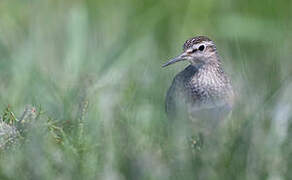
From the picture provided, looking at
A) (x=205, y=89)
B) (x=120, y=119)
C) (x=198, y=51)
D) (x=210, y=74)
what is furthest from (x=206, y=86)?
(x=120, y=119)

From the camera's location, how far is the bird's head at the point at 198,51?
6.06 m

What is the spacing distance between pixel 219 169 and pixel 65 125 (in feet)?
3.60

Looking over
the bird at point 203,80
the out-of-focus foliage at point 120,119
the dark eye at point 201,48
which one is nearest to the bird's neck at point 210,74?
the bird at point 203,80

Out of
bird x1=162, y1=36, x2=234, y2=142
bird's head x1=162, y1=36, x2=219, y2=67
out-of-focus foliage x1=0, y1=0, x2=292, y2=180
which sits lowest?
out-of-focus foliage x1=0, y1=0, x2=292, y2=180

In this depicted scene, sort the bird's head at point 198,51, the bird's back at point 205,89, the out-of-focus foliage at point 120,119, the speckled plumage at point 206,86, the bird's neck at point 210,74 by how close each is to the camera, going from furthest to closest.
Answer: the bird's head at point 198,51 → the bird's neck at point 210,74 → the speckled plumage at point 206,86 → the bird's back at point 205,89 → the out-of-focus foliage at point 120,119

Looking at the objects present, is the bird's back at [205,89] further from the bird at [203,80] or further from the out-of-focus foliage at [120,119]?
the out-of-focus foliage at [120,119]

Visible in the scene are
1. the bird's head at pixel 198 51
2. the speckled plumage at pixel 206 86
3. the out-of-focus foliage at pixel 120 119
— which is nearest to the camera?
the out-of-focus foliage at pixel 120 119

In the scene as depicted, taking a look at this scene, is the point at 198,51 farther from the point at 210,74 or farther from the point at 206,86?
the point at 206,86

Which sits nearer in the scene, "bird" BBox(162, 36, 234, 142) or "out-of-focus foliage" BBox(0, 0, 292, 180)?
"out-of-focus foliage" BBox(0, 0, 292, 180)

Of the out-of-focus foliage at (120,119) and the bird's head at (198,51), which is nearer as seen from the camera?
the out-of-focus foliage at (120,119)

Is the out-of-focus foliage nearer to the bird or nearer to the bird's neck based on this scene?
the bird

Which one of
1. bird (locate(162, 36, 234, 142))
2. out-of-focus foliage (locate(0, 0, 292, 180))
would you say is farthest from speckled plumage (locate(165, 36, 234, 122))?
out-of-focus foliage (locate(0, 0, 292, 180))

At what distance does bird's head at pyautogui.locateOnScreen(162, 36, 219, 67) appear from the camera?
6.06 metres

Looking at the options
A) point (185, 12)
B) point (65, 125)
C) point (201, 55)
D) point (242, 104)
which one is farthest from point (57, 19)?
point (242, 104)
